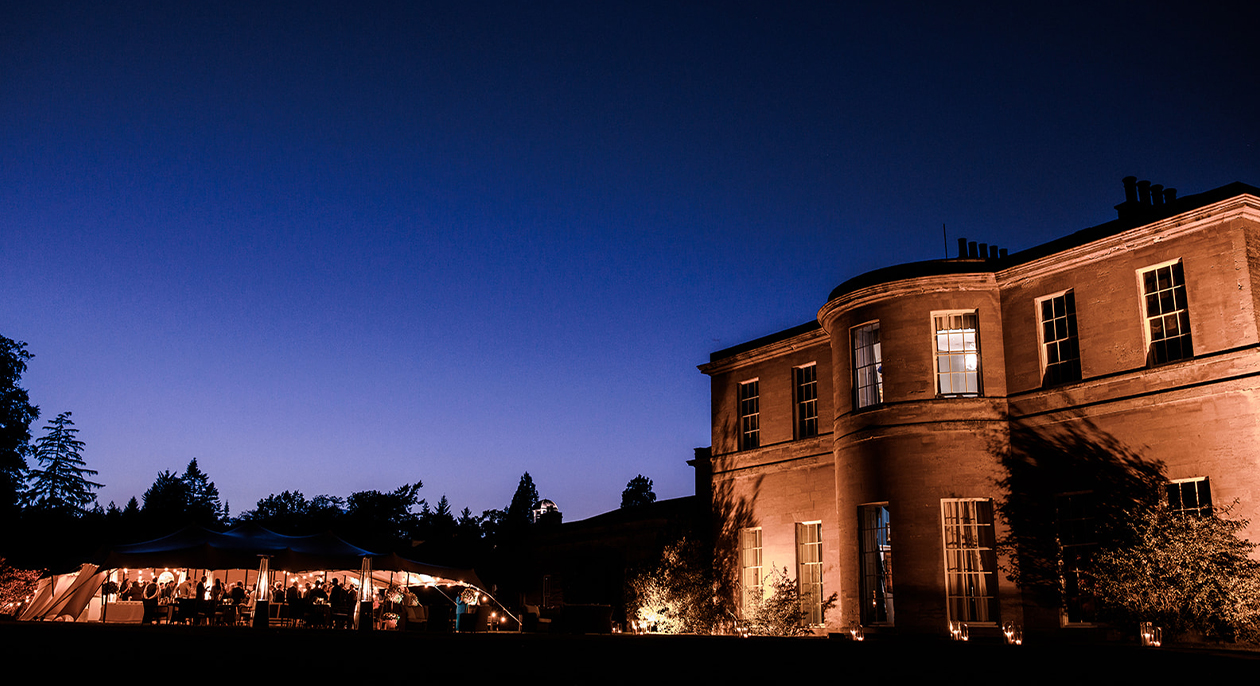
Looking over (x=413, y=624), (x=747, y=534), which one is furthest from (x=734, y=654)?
(x=413, y=624)

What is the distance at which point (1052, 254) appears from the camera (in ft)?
58.6

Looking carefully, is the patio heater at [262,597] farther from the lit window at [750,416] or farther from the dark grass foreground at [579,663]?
the lit window at [750,416]

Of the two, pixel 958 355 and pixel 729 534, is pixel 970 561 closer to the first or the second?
pixel 958 355

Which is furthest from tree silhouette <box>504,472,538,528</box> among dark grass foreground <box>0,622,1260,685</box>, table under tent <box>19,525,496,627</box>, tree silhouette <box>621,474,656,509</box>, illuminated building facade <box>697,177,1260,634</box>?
dark grass foreground <box>0,622,1260,685</box>

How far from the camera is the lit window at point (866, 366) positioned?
19672mm

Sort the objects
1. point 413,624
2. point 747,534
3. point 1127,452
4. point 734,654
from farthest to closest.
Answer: point 413,624 → point 747,534 → point 1127,452 → point 734,654

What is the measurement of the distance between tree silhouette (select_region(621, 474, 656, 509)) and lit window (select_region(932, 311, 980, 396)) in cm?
7461

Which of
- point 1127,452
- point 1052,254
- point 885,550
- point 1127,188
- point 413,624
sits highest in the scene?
point 1127,188

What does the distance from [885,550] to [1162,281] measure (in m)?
6.90

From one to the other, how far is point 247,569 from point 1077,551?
19.3m

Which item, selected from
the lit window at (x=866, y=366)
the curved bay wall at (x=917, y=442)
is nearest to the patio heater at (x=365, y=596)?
the curved bay wall at (x=917, y=442)

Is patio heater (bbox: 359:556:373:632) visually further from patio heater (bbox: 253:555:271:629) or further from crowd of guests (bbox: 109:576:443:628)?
patio heater (bbox: 253:555:271:629)

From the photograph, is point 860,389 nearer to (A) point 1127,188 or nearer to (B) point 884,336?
(B) point 884,336

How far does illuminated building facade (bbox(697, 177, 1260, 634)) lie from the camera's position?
15281 millimetres
